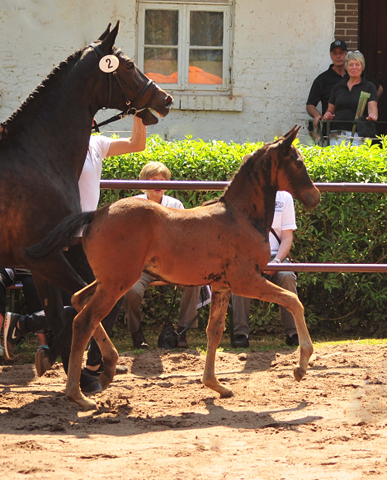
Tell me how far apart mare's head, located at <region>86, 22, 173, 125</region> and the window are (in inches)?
227

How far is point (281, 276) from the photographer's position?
250 inches

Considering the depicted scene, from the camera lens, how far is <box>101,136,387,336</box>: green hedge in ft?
22.5

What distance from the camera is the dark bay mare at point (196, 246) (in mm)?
4059

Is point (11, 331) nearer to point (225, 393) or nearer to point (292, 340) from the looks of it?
point (225, 393)

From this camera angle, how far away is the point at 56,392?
190 inches

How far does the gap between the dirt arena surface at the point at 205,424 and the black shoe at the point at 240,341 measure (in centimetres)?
64

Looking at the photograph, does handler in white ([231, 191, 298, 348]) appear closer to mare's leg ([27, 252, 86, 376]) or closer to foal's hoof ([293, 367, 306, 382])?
foal's hoof ([293, 367, 306, 382])

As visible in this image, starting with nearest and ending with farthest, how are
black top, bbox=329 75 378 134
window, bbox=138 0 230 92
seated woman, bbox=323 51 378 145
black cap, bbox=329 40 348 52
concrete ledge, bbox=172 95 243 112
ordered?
seated woman, bbox=323 51 378 145, black top, bbox=329 75 378 134, black cap, bbox=329 40 348 52, concrete ledge, bbox=172 95 243 112, window, bbox=138 0 230 92

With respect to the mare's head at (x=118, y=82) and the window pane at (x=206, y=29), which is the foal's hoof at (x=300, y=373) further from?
the window pane at (x=206, y=29)

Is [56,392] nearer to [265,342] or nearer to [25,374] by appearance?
[25,374]

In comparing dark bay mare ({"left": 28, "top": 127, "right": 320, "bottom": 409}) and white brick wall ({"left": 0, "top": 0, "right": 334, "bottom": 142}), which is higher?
white brick wall ({"left": 0, "top": 0, "right": 334, "bottom": 142})

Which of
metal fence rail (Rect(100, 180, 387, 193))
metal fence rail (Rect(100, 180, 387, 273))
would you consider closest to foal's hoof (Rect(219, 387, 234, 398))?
metal fence rail (Rect(100, 180, 387, 273))

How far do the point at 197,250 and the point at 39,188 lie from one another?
1.05 meters

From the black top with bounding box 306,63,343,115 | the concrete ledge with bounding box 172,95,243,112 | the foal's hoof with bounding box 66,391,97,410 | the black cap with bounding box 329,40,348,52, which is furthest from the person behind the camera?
the concrete ledge with bounding box 172,95,243,112
